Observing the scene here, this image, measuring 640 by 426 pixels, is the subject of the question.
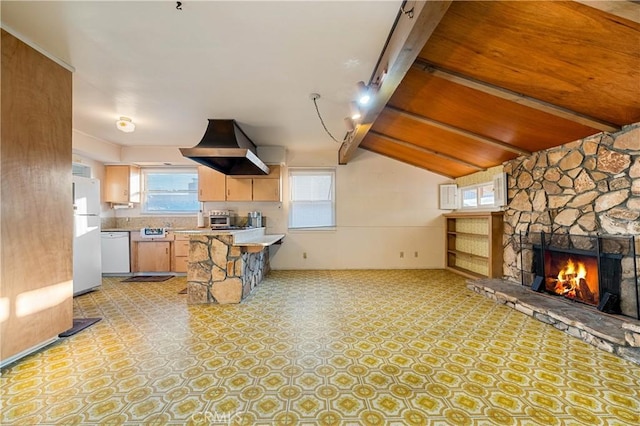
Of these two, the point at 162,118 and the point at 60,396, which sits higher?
the point at 162,118

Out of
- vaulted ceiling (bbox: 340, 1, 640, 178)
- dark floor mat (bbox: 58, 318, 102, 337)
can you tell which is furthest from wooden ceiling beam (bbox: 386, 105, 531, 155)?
dark floor mat (bbox: 58, 318, 102, 337)

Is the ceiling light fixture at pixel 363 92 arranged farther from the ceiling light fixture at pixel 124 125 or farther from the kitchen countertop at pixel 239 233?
the ceiling light fixture at pixel 124 125

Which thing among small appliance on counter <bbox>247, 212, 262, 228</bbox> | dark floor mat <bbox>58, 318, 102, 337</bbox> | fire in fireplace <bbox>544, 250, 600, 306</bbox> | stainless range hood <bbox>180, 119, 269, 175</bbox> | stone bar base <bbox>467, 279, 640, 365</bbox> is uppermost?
stainless range hood <bbox>180, 119, 269, 175</bbox>

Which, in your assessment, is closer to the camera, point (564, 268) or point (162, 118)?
point (564, 268)

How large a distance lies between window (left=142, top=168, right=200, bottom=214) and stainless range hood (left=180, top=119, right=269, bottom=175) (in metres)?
1.66

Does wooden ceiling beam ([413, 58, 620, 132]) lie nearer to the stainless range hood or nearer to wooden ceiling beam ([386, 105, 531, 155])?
wooden ceiling beam ([386, 105, 531, 155])

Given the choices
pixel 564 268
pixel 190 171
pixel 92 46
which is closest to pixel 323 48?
→ pixel 92 46

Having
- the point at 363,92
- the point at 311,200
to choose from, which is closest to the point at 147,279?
the point at 311,200

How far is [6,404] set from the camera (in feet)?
5.49

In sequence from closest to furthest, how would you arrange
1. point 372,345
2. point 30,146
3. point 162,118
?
point 30,146, point 372,345, point 162,118

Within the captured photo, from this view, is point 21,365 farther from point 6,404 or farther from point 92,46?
point 92,46

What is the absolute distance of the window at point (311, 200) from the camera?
5988mm

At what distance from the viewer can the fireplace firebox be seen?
273 centimetres

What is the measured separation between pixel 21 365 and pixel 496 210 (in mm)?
6287
